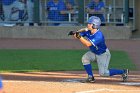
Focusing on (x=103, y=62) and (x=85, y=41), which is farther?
(x=103, y=62)

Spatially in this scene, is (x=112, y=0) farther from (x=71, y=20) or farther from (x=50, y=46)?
(x=50, y=46)

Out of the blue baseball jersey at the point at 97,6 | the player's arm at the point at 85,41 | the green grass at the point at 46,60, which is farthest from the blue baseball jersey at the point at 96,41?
the blue baseball jersey at the point at 97,6

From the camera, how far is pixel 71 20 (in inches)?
1025

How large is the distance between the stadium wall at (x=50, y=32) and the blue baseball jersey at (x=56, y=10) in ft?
6.60

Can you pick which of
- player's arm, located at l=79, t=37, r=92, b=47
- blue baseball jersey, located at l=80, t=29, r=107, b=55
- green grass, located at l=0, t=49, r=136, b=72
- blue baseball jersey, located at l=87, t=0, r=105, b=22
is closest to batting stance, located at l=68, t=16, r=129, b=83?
blue baseball jersey, located at l=80, t=29, r=107, b=55

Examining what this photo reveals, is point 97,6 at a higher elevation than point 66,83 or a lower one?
higher

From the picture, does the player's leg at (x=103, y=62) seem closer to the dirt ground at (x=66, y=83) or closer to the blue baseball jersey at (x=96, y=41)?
the blue baseball jersey at (x=96, y=41)

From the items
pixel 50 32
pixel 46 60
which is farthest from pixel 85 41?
pixel 50 32

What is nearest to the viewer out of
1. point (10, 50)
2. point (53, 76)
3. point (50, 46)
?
point (53, 76)

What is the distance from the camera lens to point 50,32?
79.2 feet

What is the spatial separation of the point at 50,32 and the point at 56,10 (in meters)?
2.42

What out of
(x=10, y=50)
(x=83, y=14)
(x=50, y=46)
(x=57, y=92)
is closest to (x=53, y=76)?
(x=57, y=92)

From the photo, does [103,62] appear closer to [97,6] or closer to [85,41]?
[85,41]

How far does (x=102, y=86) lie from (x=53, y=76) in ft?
8.82
